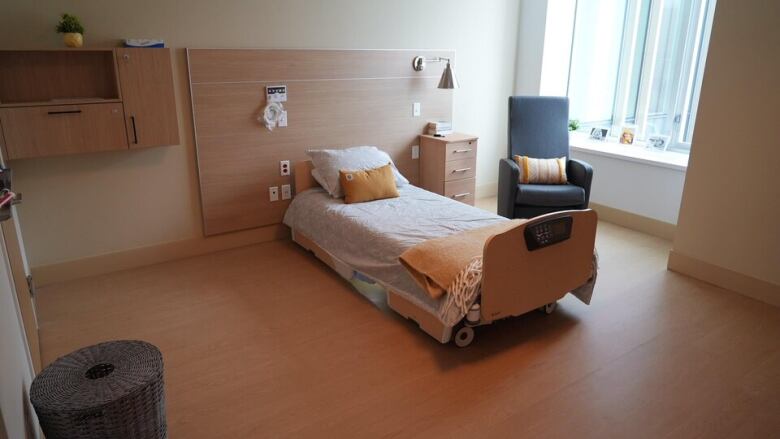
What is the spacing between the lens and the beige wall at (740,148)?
10.2 ft

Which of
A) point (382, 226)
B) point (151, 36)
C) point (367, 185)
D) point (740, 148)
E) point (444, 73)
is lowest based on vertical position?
point (382, 226)

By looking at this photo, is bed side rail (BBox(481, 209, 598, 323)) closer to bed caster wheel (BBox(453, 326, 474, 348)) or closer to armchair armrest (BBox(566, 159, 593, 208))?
bed caster wheel (BBox(453, 326, 474, 348))

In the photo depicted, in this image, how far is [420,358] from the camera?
2.67 m

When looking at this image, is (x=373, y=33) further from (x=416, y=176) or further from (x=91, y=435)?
(x=91, y=435)

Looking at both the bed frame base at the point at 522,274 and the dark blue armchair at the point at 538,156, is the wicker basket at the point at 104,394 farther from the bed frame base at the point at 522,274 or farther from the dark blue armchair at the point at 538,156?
the dark blue armchair at the point at 538,156

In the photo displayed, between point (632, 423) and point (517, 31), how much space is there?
414 cm

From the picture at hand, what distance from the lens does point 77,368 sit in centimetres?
173

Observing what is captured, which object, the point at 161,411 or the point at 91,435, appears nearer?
the point at 91,435

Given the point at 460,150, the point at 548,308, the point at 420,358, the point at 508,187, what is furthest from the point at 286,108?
the point at 548,308

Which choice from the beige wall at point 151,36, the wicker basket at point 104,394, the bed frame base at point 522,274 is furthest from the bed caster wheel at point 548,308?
the beige wall at point 151,36

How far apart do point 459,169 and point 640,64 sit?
210 cm

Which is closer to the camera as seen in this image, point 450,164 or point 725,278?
point 725,278

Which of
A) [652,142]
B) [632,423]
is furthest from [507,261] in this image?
[652,142]

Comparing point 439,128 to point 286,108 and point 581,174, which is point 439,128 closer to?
point 581,174
